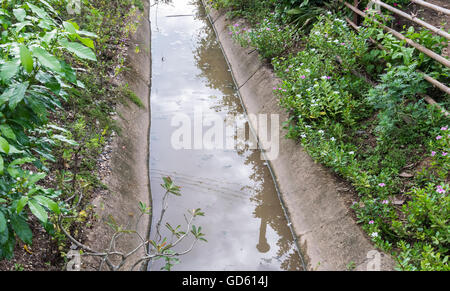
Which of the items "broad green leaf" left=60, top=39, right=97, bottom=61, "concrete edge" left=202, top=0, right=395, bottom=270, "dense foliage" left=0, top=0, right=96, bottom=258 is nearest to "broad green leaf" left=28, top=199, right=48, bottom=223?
"dense foliage" left=0, top=0, right=96, bottom=258

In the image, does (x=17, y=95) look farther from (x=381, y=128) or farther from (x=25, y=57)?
(x=381, y=128)

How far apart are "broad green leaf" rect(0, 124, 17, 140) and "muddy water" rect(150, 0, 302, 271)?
89.9 inches

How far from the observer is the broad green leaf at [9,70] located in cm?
191

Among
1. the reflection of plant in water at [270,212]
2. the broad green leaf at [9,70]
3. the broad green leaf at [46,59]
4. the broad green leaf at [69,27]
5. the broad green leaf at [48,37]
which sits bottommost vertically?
the reflection of plant in water at [270,212]

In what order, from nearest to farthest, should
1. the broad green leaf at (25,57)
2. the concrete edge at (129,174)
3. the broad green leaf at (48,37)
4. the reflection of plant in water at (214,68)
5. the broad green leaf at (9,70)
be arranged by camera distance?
the broad green leaf at (25,57), the broad green leaf at (9,70), the broad green leaf at (48,37), the concrete edge at (129,174), the reflection of plant in water at (214,68)

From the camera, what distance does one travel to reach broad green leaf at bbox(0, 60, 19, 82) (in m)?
1.91

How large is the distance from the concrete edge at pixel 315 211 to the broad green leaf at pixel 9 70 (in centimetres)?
307

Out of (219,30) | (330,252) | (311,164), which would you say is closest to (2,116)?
(330,252)

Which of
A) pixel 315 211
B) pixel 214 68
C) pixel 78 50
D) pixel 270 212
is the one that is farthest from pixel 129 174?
pixel 214 68

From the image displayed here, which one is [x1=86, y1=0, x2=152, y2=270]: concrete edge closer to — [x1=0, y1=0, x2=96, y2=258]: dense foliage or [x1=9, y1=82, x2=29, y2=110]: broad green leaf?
[x1=0, y1=0, x2=96, y2=258]: dense foliage

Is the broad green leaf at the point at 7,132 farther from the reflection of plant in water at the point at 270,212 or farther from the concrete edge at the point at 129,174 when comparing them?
the reflection of plant in water at the point at 270,212

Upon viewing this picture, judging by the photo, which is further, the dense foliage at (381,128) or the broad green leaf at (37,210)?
the dense foliage at (381,128)

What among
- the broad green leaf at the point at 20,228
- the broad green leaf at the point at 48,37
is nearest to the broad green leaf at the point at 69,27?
the broad green leaf at the point at 48,37

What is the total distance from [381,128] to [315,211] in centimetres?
123
